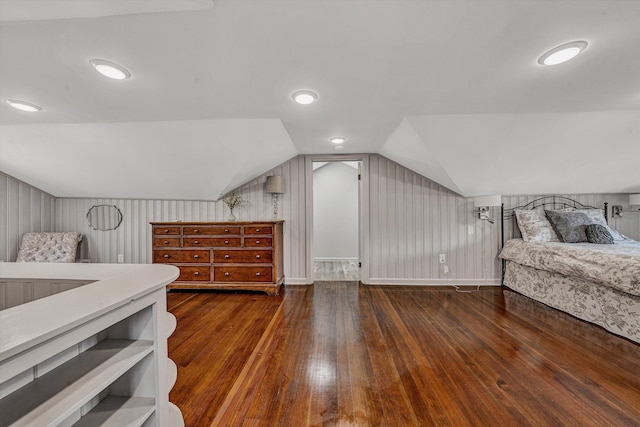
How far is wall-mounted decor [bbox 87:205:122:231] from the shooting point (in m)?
4.11

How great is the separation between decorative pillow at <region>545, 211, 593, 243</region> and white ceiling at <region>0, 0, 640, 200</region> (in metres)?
0.43

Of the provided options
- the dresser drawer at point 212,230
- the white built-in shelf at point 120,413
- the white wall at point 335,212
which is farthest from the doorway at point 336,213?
the white built-in shelf at point 120,413

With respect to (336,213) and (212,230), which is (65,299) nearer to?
(212,230)

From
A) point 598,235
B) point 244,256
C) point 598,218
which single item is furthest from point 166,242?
point 598,218

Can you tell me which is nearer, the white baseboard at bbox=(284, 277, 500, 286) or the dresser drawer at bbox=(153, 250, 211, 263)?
the dresser drawer at bbox=(153, 250, 211, 263)

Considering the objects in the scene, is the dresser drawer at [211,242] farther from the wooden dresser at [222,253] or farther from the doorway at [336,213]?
the doorway at [336,213]

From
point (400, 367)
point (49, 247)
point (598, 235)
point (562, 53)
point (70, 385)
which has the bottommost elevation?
point (400, 367)

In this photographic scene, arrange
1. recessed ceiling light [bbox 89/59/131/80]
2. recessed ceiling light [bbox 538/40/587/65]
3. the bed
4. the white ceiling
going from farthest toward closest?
the bed < recessed ceiling light [bbox 89/59/131/80] < recessed ceiling light [bbox 538/40/587/65] < the white ceiling

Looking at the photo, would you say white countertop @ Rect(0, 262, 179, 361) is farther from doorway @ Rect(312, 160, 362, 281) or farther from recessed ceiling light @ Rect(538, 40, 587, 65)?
doorway @ Rect(312, 160, 362, 281)

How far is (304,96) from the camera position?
201 cm

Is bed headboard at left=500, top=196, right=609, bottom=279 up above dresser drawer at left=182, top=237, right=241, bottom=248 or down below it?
above

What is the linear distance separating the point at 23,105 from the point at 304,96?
2.30 meters

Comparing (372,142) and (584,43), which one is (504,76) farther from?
(372,142)

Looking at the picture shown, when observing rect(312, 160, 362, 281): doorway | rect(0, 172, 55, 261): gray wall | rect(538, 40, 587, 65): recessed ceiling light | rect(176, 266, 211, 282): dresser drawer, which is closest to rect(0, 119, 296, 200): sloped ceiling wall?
rect(0, 172, 55, 261): gray wall
